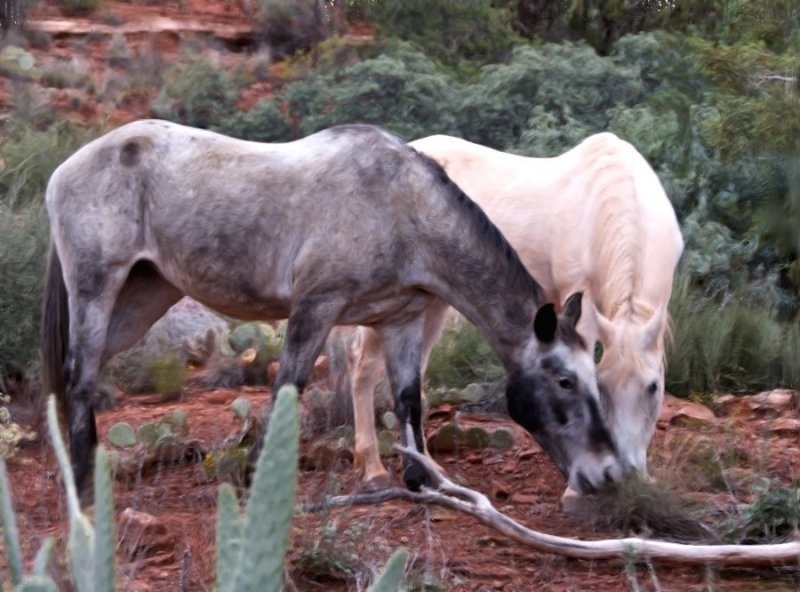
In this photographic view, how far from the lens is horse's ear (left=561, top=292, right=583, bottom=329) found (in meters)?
6.14

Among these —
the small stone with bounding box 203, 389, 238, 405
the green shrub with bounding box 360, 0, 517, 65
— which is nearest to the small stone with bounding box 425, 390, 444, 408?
the small stone with bounding box 203, 389, 238, 405

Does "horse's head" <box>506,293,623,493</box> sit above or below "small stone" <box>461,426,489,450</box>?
above

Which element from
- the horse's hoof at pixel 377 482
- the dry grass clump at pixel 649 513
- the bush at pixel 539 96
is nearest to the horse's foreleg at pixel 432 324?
the horse's hoof at pixel 377 482

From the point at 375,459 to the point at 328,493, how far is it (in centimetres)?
104

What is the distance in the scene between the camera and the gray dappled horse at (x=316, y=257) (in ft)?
20.1

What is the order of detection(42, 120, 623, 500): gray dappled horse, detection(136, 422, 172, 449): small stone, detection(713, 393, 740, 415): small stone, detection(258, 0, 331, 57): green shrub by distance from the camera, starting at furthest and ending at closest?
1. detection(258, 0, 331, 57): green shrub
2. detection(713, 393, 740, 415): small stone
3. detection(136, 422, 172, 449): small stone
4. detection(42, 120, 623, 500): gray dappled horse

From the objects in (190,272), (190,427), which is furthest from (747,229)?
(190,272)

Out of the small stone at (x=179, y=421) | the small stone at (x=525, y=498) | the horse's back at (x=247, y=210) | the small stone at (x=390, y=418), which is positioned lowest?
the small stone at (x=525, y=498)

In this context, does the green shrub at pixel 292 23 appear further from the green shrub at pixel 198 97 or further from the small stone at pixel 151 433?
the small stone at pixel 151 433

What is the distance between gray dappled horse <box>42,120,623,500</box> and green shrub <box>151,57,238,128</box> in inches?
330

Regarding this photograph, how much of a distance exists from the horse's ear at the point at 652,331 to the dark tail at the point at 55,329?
276cm

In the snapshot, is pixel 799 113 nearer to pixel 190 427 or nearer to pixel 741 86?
pixel 741 86

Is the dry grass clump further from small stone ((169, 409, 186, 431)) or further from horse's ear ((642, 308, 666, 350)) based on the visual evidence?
small stone ((169, 409, 186, 431))

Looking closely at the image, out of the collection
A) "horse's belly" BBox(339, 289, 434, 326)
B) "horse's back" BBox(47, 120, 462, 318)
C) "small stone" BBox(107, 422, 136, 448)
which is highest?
"horse's back" BBox(47, 120, 462, 318)
